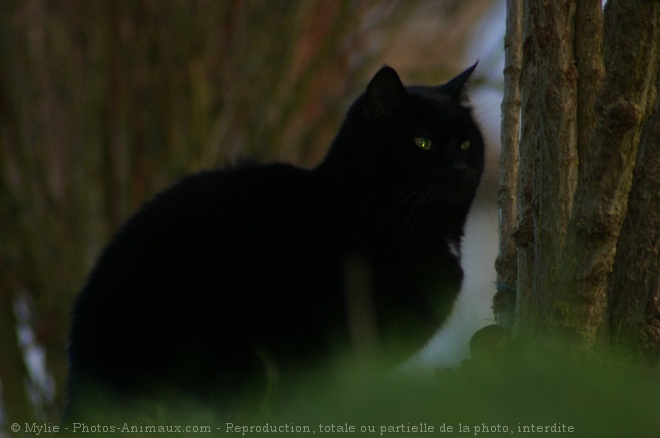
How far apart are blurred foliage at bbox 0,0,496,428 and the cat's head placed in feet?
7.12

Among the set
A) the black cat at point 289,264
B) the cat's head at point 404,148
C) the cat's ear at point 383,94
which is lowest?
the black cat at point 289,264

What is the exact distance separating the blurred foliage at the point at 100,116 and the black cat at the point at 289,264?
2263 millimetres

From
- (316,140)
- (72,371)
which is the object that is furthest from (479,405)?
(316,140)

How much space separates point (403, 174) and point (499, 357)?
4.22ft

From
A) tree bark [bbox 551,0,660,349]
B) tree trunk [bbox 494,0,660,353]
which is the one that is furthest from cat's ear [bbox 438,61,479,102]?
tree bark [bbox 551,0,660,349]

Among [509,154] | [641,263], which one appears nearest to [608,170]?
[641,263]

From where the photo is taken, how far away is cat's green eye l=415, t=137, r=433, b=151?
138 inches

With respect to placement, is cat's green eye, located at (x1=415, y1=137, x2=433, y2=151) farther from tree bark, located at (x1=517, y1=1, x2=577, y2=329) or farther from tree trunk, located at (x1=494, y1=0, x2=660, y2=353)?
tree bark, located at (x1=517, y1=1, x2=577, y2=329)

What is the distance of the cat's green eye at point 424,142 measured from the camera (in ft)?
11.5

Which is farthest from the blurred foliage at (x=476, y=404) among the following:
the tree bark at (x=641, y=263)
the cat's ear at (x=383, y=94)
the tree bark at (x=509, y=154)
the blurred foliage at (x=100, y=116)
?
the blurred foliage at (x=100, y=116)

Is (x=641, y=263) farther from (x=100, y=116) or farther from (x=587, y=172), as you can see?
(x=100, y=116)

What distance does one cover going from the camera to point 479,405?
197 centimetres

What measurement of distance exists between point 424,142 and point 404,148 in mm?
90

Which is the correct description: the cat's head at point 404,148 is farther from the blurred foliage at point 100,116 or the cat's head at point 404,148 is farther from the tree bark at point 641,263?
the blurred foliage at point 100,116
